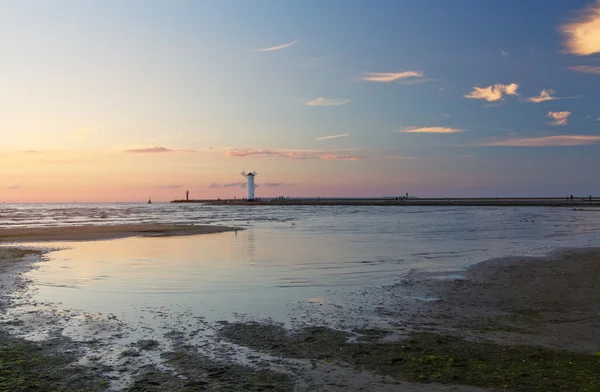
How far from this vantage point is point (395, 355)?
868 centimetres

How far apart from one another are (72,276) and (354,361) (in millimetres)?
14076

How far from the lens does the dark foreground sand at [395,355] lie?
24.1 ft

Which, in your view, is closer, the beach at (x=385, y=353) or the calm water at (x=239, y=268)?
the beach at (x=385, y=353)

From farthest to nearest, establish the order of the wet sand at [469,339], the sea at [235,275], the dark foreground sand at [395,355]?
the sea at [235,275] → the wet sand at [469,339] → the dark foreground sand at [395,355]

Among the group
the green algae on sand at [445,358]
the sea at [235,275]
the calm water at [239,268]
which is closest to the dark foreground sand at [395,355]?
the green algae on sand at [445,358]

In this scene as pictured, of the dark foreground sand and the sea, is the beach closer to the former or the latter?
the dark foreground sand

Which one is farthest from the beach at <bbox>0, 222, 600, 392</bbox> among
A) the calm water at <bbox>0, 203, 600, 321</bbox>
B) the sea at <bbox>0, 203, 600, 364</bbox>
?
the calm water at <bbox>0, 203, 600, 321</bbox>

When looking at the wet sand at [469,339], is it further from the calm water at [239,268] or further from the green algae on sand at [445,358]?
the calm water at [239,268]

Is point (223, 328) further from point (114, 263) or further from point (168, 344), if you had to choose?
point (114, 263)

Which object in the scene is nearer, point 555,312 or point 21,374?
point 21,374

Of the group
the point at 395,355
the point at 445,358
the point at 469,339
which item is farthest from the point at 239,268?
the point at 445,358

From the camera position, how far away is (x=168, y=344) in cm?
944

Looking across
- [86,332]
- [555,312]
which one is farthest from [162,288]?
[555,312]

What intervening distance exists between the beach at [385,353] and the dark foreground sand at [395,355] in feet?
0.06
